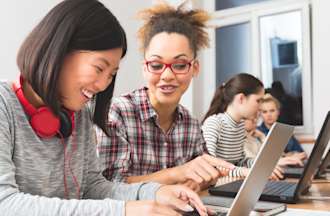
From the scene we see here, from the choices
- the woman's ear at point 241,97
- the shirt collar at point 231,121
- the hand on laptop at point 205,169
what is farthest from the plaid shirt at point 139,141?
the woman's ear at point 241,97

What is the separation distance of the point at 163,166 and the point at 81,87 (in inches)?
25.9

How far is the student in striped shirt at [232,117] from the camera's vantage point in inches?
93.4

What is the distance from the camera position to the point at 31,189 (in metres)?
0.92

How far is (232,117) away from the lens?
8.45 feet

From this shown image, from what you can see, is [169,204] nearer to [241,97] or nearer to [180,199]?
[180,199]

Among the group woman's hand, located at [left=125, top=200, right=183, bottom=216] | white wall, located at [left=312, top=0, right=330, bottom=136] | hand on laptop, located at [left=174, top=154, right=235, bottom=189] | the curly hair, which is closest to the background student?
white wall, located at [left=312, top=0, right=330, bottom=136]

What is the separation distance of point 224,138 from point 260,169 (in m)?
1.68

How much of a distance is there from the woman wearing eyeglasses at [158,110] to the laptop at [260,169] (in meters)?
0.53

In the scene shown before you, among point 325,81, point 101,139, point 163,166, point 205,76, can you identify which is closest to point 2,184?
point 101,139

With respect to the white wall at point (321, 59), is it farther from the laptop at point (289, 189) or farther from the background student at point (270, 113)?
the laptop at point (289, 189)

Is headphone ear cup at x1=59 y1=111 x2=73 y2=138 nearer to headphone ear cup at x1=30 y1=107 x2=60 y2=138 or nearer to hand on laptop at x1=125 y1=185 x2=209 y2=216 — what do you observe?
headphone ear cup at x1=30 y1=107 x2=60 y2=138

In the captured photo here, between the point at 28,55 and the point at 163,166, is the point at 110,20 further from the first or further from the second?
Answer: the point at 163,166

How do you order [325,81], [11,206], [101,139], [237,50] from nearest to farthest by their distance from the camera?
[11,206] < [101,139] < [325,81] < [237,50]

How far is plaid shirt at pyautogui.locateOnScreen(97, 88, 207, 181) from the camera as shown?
1.38 m
